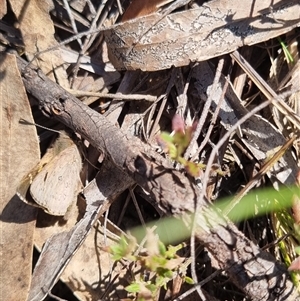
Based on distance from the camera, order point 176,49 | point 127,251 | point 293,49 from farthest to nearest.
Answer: point 293,49
point 176,49
point 127,251

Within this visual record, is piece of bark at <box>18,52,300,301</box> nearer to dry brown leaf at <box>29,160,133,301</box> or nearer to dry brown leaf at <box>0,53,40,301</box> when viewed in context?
dry brown leaf at <box>29,160,133,301</box>

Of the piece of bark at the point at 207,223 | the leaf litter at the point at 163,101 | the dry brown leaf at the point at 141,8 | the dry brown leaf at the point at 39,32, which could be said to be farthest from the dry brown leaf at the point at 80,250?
the dry brown leaf at the point at 141,8

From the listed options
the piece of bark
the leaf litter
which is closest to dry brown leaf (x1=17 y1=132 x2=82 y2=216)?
the leaf litter

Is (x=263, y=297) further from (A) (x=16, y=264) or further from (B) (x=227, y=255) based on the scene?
(A) (x=16, y=264)

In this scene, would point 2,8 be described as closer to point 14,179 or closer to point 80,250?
point 14,179

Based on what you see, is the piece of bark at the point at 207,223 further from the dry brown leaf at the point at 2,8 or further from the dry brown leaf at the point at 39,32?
the dry brown leaf at the point at 2,8

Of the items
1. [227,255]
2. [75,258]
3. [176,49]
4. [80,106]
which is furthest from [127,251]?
[176,49]
